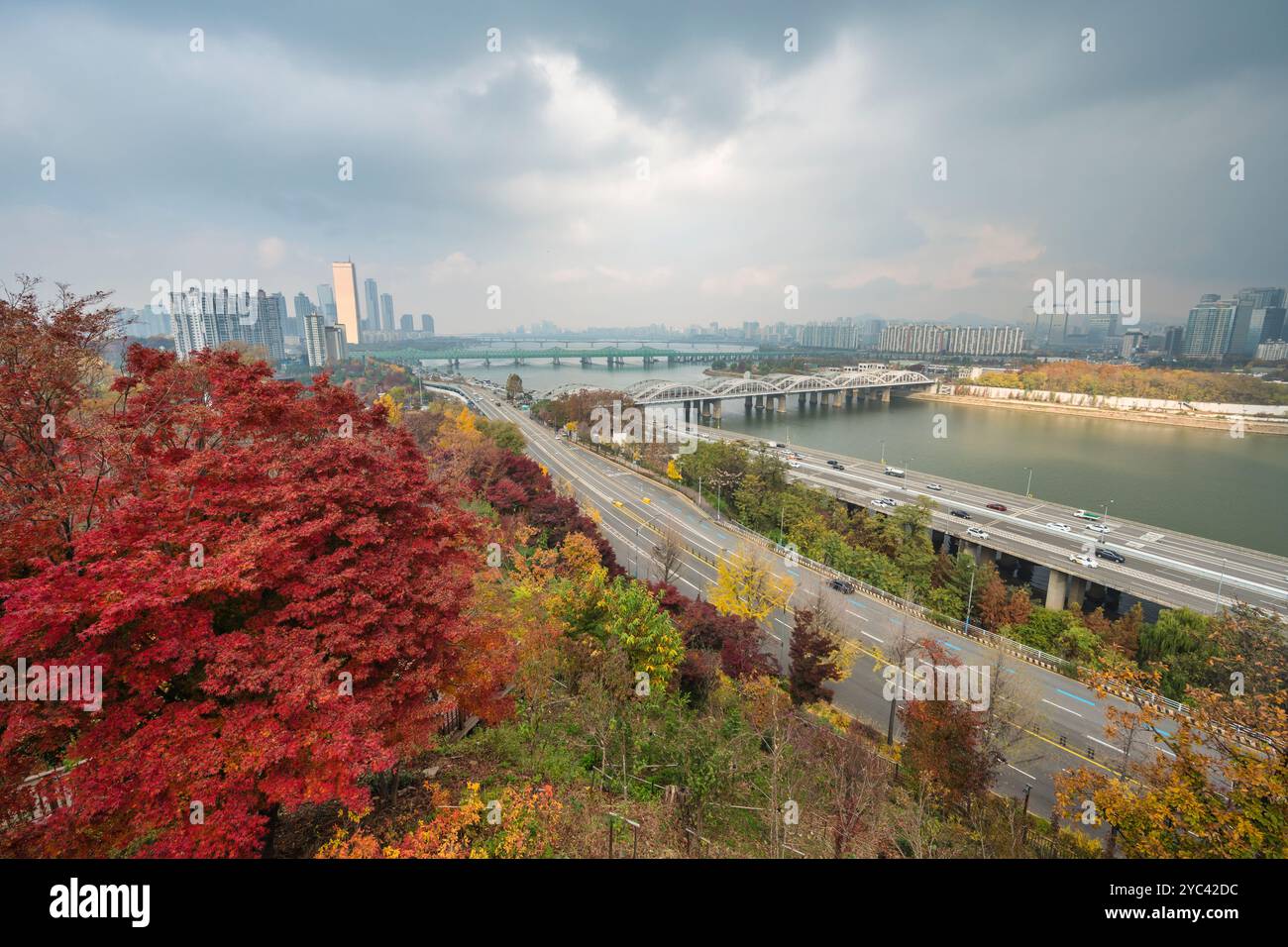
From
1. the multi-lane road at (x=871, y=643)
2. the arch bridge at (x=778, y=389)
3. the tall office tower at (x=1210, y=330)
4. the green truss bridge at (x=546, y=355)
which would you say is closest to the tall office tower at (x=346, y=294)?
the green truss bridge at (x=546, y=355)

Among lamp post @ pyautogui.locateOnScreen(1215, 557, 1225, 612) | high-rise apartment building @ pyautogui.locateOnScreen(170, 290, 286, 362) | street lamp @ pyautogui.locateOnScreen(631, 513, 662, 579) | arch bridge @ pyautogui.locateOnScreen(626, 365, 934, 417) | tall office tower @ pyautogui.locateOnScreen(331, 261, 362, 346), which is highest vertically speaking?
tall office tower @ pyautogui.locateOnScreen(331, 261, 362, 346)

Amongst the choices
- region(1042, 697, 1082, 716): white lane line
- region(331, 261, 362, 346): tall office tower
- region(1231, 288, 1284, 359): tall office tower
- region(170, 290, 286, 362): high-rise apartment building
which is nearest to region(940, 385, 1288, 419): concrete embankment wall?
region(1042, 697, 1082, 716): white lane line

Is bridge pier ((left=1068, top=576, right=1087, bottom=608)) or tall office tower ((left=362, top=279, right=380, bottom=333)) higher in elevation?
tall office tower ((left=362, top=279, right=380, bottom=333))

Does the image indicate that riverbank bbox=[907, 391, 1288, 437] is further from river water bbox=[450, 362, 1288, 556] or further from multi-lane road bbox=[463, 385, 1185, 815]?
multi-lane road bbox=[463, 385, 1185, 815]

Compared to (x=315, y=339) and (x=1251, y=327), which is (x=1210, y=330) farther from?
(x=315, y=339)

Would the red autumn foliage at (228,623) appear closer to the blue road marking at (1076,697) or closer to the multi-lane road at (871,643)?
the multi-lane road at (871,643)

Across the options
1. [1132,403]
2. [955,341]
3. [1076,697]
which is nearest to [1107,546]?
[1076,697]
